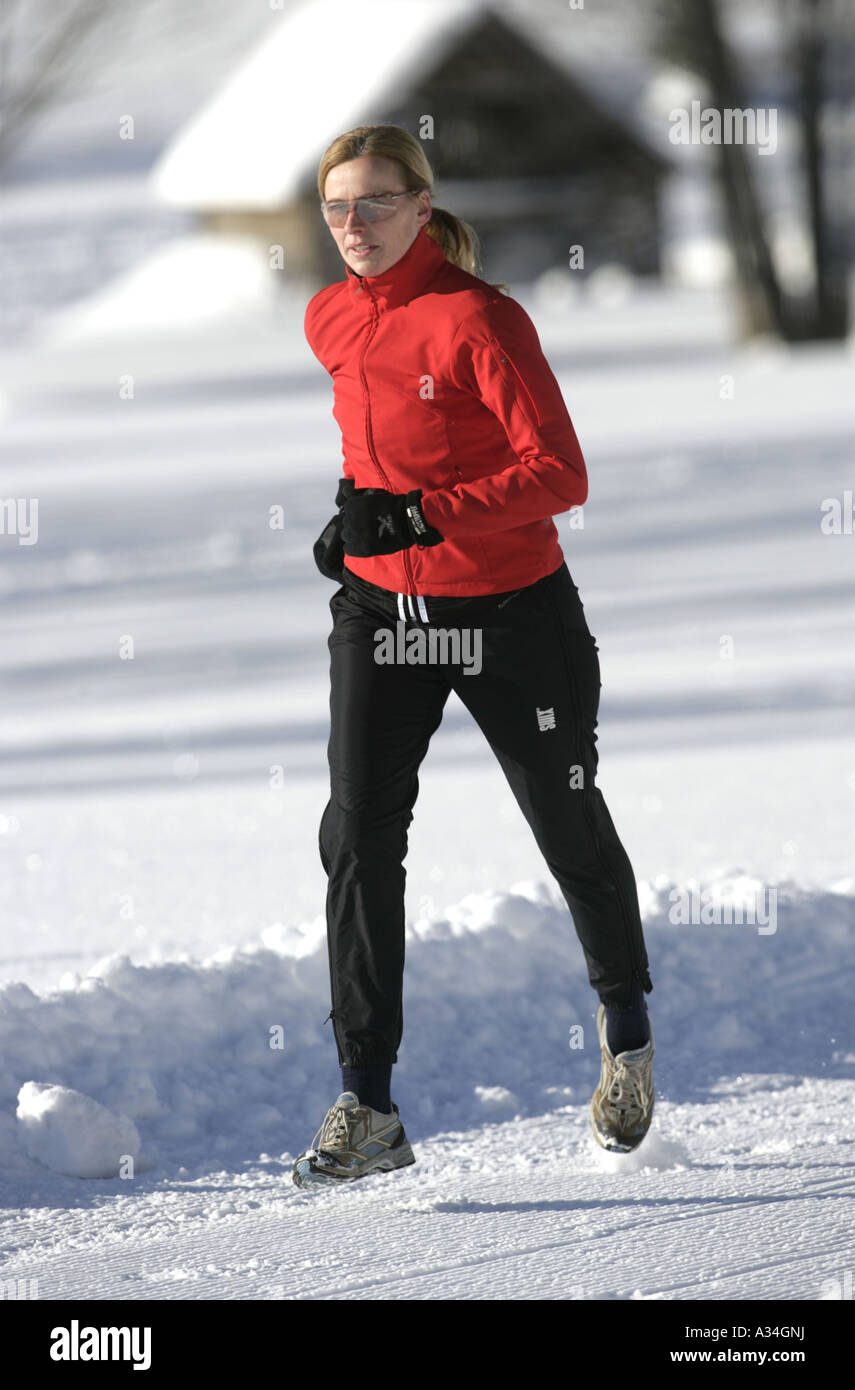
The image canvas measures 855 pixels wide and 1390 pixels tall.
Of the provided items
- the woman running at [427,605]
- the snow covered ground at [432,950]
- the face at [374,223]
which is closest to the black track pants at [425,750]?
the woman running at [427,605]

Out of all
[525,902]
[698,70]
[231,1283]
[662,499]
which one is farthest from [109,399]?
[231,1283]

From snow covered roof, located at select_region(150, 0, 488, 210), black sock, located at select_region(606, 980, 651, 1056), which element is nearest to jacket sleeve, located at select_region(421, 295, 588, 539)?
black sock, located at select_region(606, 980, 651, 1056)

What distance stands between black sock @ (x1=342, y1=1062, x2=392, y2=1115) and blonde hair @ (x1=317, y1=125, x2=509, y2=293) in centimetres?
138

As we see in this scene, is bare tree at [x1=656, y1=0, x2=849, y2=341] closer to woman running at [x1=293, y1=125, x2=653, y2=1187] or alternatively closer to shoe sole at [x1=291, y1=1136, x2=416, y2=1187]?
woman running at [x1=293, y1=125, x2=653, y2=1187]

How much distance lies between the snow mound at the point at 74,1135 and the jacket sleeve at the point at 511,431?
136cm

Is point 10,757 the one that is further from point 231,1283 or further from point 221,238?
point 221,238

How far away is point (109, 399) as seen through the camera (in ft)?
65.4

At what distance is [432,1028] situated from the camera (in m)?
3.87

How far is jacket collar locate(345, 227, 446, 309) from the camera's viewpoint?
287 centimetres

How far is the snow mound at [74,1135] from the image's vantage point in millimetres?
3297

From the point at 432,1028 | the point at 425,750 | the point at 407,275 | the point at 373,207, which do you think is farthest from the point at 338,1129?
the point at 373,207

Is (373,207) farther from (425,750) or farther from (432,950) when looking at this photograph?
(432,950)

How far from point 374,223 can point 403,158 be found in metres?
0.13

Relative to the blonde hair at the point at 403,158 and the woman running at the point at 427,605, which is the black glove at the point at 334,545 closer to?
the woman running at the point at 427,605
